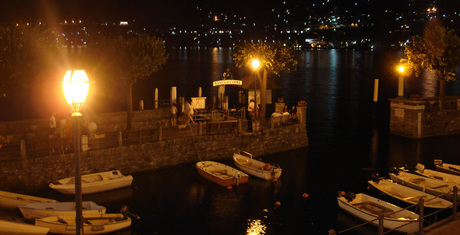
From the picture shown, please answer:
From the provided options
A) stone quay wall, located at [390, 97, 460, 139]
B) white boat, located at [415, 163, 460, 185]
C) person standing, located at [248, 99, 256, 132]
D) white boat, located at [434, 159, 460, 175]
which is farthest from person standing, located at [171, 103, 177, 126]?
stone quay wall, located at [390, 97, 460, 139]

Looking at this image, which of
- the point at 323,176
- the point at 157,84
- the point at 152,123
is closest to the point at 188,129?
the point at 152,123

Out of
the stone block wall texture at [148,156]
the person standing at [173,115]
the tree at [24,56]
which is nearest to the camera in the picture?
the stone block wall texture at [148,156]

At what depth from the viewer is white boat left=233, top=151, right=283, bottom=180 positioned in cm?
2423

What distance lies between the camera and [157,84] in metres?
82.6

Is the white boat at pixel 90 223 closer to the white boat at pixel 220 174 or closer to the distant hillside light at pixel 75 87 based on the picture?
the white boat at pixel 220 174

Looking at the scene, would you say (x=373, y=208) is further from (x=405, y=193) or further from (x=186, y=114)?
(x=186, y=114)

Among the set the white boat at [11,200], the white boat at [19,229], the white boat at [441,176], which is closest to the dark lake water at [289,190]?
the white boat at [11,200]

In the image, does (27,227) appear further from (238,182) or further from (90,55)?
(90,55)

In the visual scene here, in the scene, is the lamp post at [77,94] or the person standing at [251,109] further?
the person standing at [251,109]

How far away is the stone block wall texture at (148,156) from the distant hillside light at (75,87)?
12.8 meters

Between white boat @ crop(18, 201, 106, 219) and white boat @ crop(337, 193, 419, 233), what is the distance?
10.4 meters

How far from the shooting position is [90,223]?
17.2 metres

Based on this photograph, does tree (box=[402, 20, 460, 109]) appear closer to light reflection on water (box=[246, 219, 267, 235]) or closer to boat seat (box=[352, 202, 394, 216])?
boat seat (box=[352, 202, 394, 216])

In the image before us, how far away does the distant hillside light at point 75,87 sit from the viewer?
29.8ft
